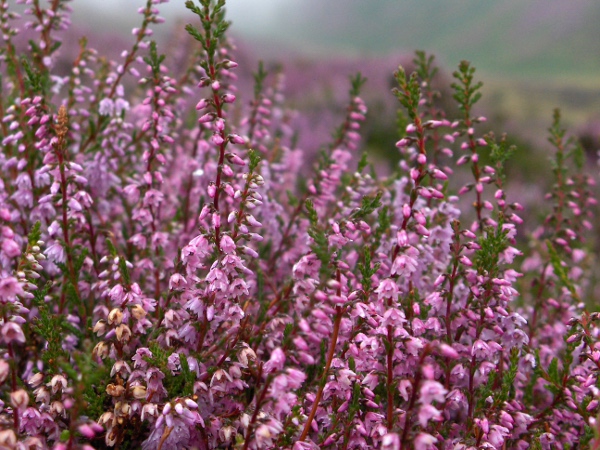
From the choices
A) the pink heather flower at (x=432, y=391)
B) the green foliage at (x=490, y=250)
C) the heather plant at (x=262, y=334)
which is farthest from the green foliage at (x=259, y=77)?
the pink heather flower at (x=432, y=391)

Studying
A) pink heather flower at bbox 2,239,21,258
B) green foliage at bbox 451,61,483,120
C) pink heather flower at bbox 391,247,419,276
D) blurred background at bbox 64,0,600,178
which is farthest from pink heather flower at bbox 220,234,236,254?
blurred background at bbox 64,0,600,178

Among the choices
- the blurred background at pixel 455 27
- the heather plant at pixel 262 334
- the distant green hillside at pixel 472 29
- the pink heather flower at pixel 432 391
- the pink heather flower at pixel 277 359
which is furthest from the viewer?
the distant green hillside at pixel 472 29

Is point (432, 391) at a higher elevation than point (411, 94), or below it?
below

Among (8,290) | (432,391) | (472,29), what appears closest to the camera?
(432,391)

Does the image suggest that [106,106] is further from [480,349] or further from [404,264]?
[480,349]

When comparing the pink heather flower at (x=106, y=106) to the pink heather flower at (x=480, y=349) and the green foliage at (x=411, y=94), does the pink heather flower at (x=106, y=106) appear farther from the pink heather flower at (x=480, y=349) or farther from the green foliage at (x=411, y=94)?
the pink heather flower at (x=480, y=349)

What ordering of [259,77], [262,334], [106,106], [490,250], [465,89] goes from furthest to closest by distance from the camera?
[259,77] → [106,106] → [465,89] → [490,250] → [262,334]

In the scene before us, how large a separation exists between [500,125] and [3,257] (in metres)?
17.1

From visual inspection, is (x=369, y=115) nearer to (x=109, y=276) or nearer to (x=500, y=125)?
(x=500, y=125)

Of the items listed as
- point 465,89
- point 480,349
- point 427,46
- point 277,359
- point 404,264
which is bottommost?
point 277,359

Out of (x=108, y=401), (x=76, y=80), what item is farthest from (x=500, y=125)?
(x=108, y=401)

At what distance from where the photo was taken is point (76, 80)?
365 cm

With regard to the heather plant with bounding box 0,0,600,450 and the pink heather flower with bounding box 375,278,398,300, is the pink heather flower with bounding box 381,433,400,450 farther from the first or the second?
the pink heather flower with bounding box 375,278,398,300

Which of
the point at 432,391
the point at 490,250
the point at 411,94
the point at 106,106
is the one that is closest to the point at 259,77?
the point at 106,106
